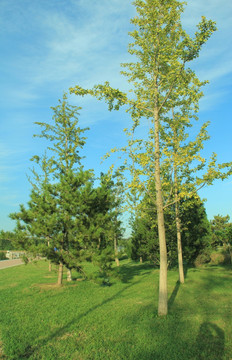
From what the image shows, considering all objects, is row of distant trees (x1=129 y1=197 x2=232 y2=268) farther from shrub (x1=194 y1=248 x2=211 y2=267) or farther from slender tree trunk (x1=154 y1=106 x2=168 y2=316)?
slender tree trunk (x1=154 y1=106 x2=168 y2=316)

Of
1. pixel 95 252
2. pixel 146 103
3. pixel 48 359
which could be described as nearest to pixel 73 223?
pixel 95 252

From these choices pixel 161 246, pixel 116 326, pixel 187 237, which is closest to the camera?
pixel 116 326

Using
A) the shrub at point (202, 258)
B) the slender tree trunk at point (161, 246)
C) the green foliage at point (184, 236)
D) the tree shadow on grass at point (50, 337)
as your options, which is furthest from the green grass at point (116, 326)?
the shrub at point (202, 258)

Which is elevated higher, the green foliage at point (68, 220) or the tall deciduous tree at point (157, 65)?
the tall deciduous tree at point (157, 65)

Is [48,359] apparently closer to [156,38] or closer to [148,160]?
[148,160]

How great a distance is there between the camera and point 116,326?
673cm

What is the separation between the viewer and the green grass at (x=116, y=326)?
17.0ft

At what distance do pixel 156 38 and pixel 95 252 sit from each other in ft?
32.4

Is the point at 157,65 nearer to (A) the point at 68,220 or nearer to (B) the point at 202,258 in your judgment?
(A) the point at 68,220

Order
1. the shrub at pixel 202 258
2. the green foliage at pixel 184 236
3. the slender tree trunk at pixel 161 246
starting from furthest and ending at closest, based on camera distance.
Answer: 1. the shrub at pixel 202 258
2. the green foliage at pixel 184 236
3. the slender tree trunk at pixel 161 246

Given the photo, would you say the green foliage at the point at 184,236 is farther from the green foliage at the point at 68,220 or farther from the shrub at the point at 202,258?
the green foliage at the point at 68,220

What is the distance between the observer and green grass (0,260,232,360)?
5184mm

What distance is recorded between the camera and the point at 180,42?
340 inches

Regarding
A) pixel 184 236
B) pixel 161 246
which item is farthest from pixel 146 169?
pixel 184 236
